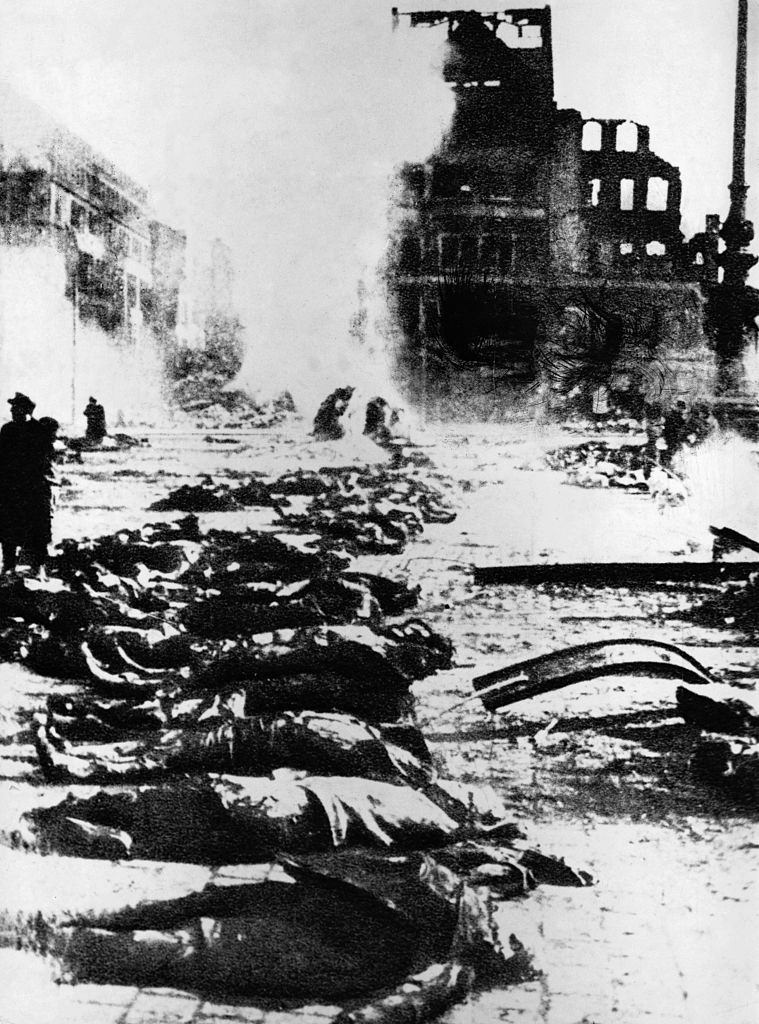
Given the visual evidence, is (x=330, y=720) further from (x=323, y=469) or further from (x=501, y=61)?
(x=501, y=61)

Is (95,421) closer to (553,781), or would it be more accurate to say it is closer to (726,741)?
(553,781)

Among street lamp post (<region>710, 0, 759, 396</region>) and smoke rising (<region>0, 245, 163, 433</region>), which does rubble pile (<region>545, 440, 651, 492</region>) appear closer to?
street lamp post (<region>710, 0, 759, 396</region>)

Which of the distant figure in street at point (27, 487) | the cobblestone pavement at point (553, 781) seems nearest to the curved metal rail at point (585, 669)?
the cobblestone pavement at point (553, 781)

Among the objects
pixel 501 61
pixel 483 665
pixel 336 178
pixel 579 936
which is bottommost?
pixel 579 936

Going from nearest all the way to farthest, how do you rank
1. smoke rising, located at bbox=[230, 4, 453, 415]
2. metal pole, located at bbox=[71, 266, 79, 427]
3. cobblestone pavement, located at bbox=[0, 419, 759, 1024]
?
cobblestone pavement, located at bbox=[0, 419, 759, 1024]
smoke rising, located at bbox=[230, 4, 453, 415]
metal pole, located at bbox=[71, 266, 79, 427]

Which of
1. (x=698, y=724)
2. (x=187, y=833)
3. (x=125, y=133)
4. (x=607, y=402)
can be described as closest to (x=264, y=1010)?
(x=187, y=833)

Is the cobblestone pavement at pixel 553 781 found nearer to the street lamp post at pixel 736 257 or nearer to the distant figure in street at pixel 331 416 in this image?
the distant figure in street at pixel 331 416

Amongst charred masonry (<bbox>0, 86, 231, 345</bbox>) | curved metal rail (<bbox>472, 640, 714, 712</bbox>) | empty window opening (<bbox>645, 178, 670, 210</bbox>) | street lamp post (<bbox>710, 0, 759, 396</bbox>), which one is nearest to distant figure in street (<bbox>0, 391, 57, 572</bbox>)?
charred masonry (<bbox>0, 86, 231, 345</bbox>)
